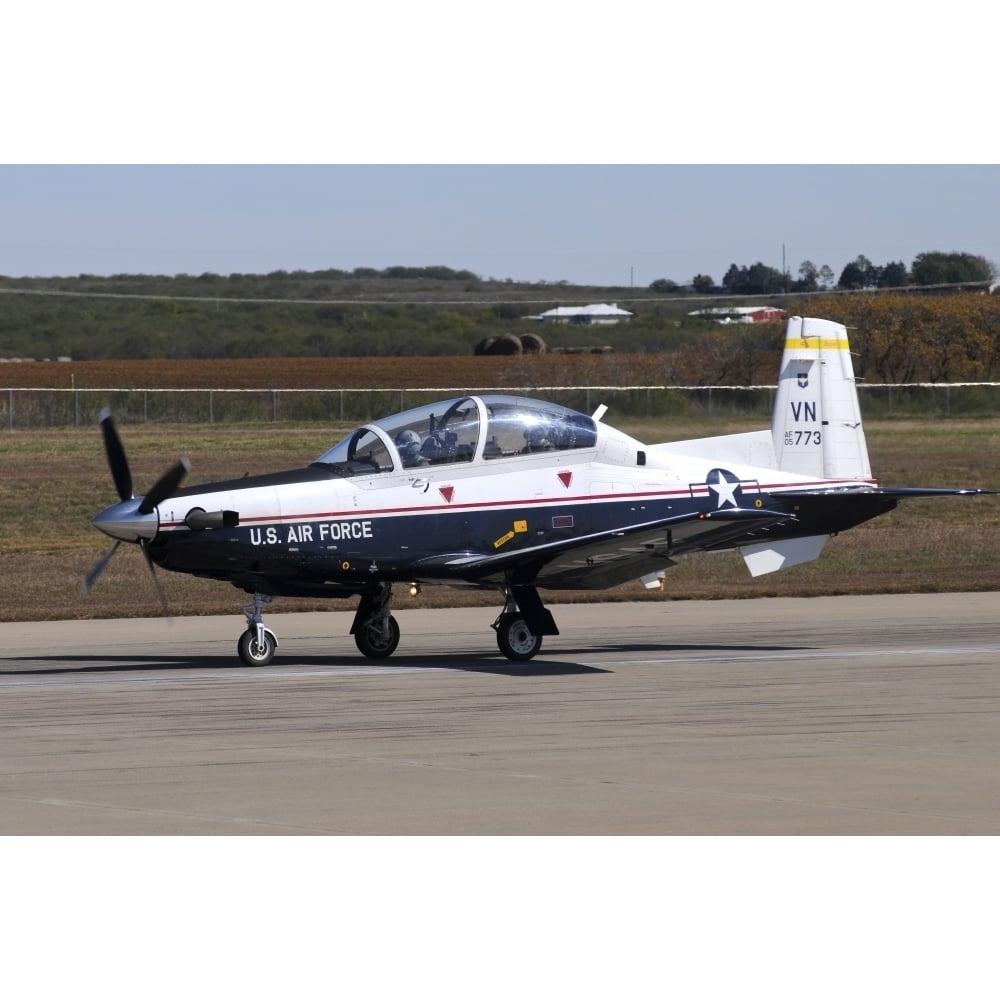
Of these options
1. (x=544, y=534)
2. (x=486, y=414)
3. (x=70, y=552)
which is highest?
(x=486, y=414)

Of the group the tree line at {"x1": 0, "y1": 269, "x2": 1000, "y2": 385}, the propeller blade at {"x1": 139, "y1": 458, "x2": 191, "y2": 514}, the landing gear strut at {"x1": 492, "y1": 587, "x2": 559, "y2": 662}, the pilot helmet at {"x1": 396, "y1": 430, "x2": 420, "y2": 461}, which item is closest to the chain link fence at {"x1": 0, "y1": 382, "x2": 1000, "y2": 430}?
the tree line at {"x1": 0, "y1": 269, "x2": 1000, "y2": 385}

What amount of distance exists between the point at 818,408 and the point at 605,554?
11.2 feet

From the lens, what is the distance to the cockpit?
1645 centimetres

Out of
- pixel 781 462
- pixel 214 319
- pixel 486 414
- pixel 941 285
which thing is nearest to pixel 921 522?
pixel 781 462

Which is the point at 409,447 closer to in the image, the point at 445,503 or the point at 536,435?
the point at 445,503

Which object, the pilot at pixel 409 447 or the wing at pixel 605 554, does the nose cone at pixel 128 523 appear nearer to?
the pilot at pixel 409 447

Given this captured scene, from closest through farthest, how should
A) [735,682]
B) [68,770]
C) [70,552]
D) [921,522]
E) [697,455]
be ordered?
[68,770]
[735,682]
[697,455]
[70,552]
[921,522]

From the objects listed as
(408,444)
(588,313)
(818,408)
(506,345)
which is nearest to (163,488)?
(408,444)

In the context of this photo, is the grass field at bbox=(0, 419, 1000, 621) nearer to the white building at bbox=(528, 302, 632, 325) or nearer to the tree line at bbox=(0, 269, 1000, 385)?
the tree line at bbox=(0, 269, 1000, 385)

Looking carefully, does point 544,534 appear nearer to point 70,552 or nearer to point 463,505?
point 463,505

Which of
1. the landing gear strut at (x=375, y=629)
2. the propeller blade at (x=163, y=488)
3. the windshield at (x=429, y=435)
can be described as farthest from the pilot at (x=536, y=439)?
the propeller blade at (x=163, y=488)

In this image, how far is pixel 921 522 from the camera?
34469mm

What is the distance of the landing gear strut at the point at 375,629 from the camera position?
17281 millimetres

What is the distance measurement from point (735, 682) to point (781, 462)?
3.56m
